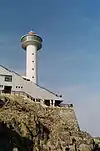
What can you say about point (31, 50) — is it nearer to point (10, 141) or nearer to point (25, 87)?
point (25, 87)

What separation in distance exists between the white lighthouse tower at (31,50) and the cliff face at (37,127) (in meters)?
12.5

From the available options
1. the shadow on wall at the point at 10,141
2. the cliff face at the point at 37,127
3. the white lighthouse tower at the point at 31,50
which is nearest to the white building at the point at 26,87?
the white lighthouse tower at the point at 31,50

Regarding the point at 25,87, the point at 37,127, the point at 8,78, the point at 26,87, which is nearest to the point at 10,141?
the point at 37,127

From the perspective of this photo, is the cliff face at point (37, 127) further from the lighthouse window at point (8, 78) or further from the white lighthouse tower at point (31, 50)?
the white lighthouse tower at point (31, 50)

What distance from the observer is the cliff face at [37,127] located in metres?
57.8

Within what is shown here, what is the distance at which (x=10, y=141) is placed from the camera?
55.6 metres

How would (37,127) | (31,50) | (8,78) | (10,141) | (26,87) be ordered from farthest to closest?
1. (31,50)
2. (26,87)
3. (8,78)
4. (37,127)
5. (10,141)

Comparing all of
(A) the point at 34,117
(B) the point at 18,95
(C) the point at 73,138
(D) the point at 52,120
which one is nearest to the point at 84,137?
(C) the point at 73,138

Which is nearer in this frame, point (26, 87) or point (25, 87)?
point (25, 87)

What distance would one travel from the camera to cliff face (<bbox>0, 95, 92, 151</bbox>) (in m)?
57.8

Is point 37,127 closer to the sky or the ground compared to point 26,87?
closer to the ground

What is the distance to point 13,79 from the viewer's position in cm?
7550

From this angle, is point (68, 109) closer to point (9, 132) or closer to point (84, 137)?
point (84, 137)

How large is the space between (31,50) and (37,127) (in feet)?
90.0
